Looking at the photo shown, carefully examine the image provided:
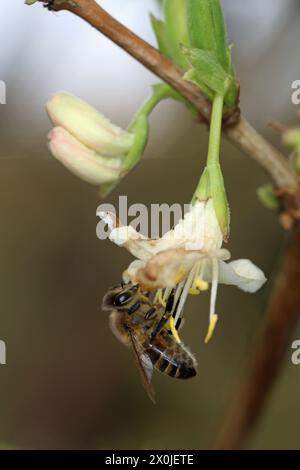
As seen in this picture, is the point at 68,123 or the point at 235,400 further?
the point at 235,400

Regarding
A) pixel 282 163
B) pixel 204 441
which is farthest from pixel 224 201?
pixel 204 441

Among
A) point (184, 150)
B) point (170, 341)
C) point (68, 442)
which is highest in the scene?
point (184, 150)

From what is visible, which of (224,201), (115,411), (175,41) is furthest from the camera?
(115,411)

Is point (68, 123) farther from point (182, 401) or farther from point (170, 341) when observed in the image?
point (182, 401)

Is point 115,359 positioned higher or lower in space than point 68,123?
lower

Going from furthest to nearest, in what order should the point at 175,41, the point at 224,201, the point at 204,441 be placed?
the point at 204,441 < the point at 175,41 < the point at 224,201
